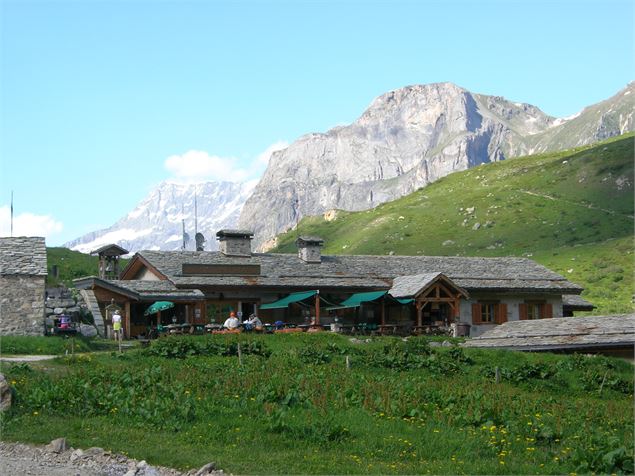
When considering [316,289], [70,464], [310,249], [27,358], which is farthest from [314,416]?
[310,249]

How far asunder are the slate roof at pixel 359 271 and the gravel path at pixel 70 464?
2983 cm

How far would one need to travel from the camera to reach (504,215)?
4222 inches

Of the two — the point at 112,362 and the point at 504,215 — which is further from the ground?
the point at 504,215

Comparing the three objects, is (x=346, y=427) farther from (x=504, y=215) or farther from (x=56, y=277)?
(x=504, y=215)

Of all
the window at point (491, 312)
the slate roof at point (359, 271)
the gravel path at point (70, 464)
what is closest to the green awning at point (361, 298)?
the slate roof at point (359, 271)

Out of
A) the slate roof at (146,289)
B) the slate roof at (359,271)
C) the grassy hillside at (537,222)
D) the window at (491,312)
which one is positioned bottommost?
the window at (491,312)

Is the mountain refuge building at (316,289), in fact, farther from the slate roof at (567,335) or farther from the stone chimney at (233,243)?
the slate roof at (567,335)

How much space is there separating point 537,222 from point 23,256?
7375 centimetres

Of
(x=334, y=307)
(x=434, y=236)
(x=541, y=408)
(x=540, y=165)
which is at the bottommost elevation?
(x=541, y=408)

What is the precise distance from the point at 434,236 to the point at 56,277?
57.6 m

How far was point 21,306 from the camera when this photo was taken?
117 feet

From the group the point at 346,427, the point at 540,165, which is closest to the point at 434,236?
the point at 540,165

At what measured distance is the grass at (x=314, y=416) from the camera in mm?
15820

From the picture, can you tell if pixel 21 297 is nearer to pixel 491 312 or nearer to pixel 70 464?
pixel 70 464
